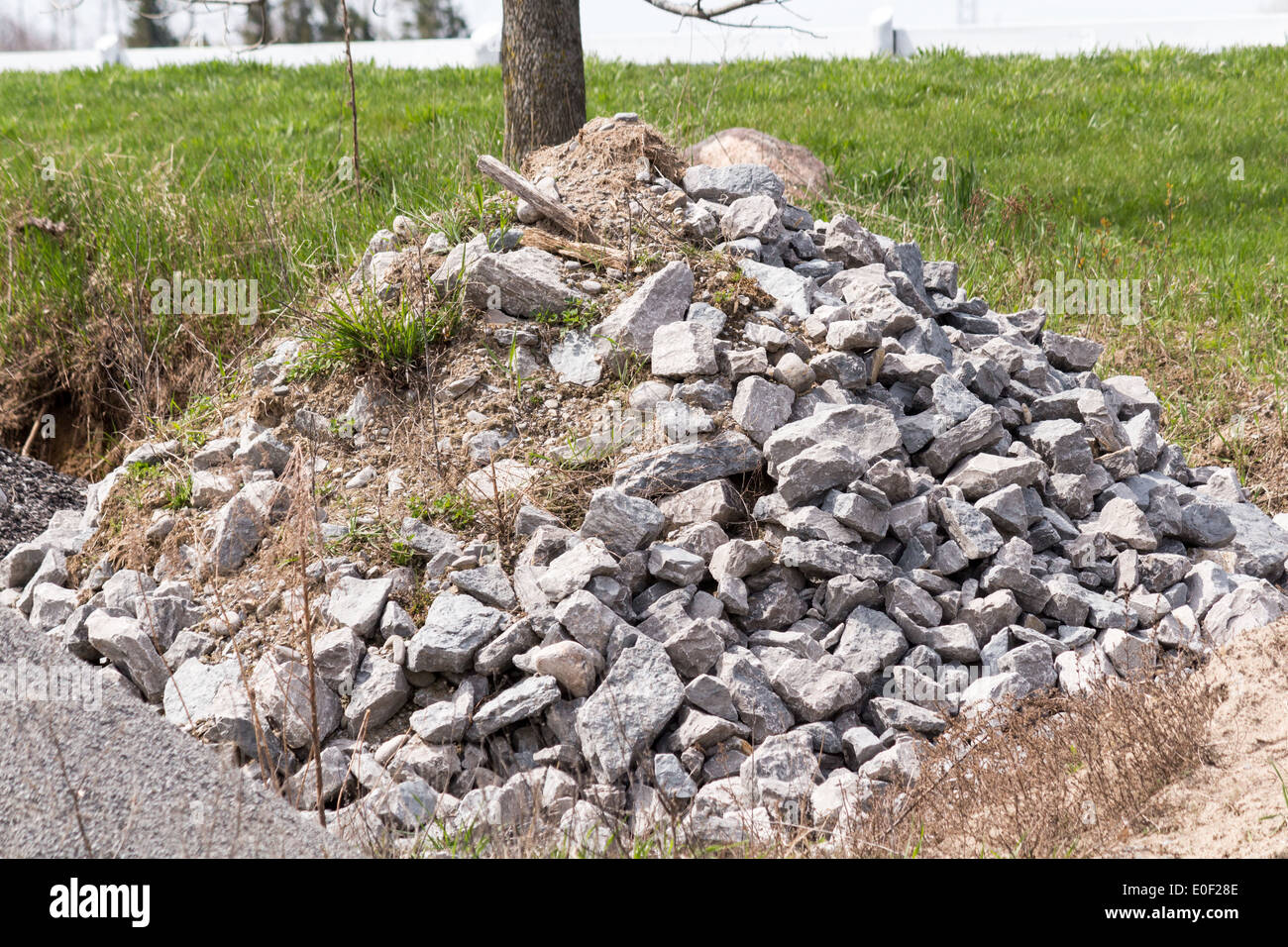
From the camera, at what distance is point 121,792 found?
2605 millimetres

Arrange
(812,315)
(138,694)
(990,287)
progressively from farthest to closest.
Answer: (990,287) < (812,315) < (138,694)

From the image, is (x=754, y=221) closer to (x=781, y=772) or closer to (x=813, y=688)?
(x=813, y=688)

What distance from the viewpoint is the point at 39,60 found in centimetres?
1495

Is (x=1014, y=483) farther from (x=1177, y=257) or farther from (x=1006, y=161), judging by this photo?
(x=1006, y=161)

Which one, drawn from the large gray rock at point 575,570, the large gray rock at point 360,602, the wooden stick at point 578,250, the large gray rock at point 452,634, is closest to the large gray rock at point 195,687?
the large gray rock at point 360,602

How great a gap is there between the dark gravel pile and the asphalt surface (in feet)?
6.31

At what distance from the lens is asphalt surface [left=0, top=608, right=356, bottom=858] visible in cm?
242

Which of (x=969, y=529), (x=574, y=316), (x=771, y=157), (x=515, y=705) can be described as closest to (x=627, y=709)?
(x=515, y=705)

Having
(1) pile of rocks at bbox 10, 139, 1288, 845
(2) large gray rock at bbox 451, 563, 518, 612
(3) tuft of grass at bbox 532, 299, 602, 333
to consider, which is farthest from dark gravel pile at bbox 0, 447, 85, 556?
(3) tuft of grass at bbox 532, 299, 602, 333

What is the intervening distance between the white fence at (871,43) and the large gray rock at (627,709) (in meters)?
10.2

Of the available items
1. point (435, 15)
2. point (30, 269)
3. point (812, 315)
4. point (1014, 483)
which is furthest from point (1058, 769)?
point (435, 15)

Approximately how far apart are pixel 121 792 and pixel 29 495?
9.66 feet

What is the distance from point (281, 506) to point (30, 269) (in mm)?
3549

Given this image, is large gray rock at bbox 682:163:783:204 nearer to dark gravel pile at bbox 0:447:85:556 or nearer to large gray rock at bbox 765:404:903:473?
large gray rock at bbox 765:404:903:473
